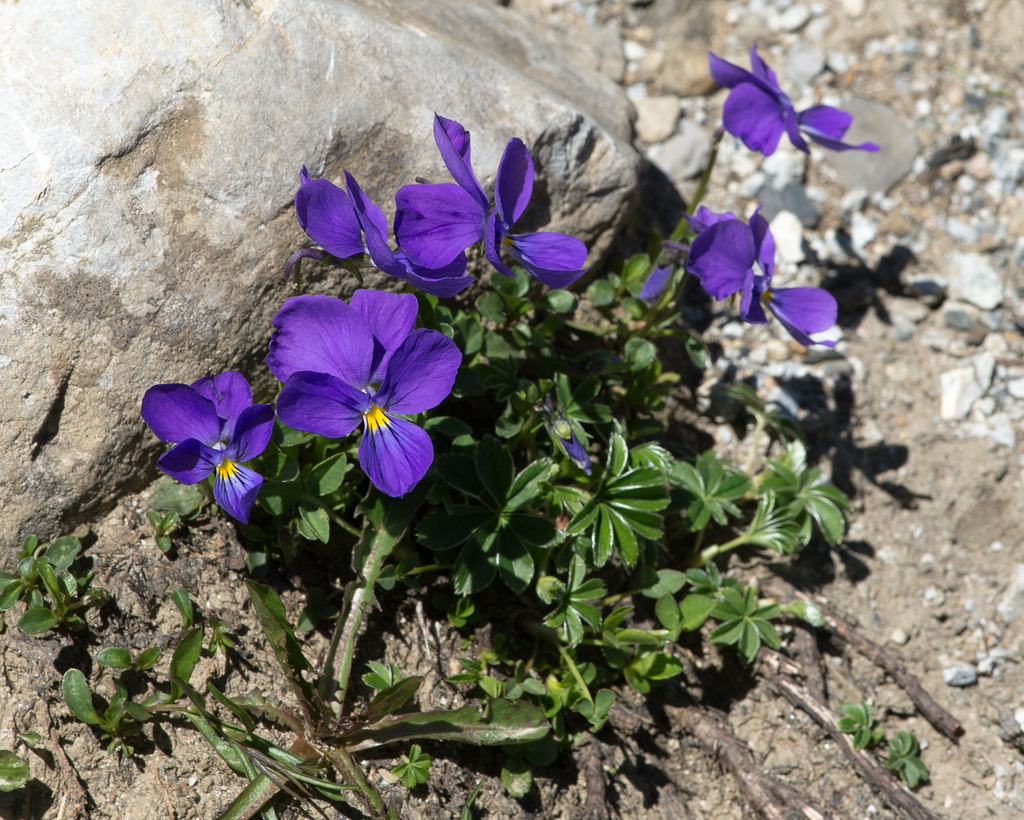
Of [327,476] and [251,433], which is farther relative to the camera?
[327,476]

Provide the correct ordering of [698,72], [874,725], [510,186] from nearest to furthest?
[510,186]
[874,725]
[698,72]

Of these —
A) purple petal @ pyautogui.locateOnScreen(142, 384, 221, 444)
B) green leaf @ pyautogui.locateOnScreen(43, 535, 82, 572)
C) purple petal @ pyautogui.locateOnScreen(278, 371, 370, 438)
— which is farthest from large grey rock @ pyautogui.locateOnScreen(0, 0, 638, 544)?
purple petal @ pyautogui.locateOnScreen(278, 371, 370, 438)

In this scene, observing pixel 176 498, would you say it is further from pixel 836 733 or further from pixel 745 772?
pixel 836 733

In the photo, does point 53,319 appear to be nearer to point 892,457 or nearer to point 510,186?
point 510,186

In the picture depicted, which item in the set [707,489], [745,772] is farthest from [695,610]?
[745,772]

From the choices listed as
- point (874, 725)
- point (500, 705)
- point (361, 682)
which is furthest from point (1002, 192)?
point (361, 682)

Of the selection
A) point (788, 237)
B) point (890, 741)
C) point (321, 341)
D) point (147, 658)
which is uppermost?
point (321, 341)

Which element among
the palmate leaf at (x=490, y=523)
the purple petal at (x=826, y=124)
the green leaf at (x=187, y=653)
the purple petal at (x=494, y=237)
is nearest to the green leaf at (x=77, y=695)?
the green leaf at (x=187, y=653)
